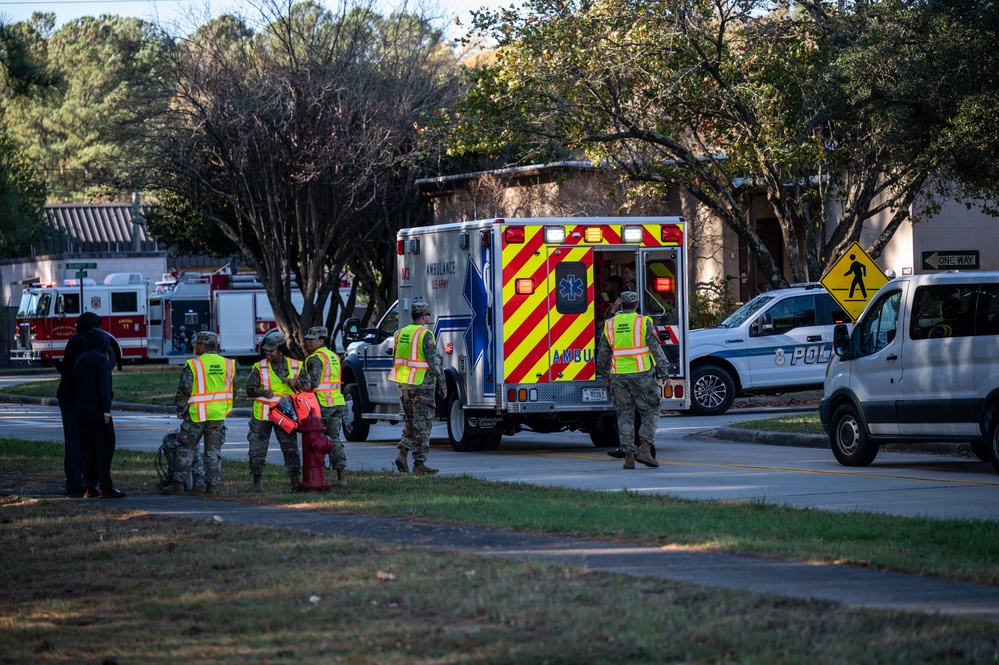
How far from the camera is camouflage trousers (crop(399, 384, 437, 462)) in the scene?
14.5 metres

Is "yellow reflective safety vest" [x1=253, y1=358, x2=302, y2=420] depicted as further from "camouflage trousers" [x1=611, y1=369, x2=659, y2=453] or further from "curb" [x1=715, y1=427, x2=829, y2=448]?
"curb" [x1=715, y1=427, x2=829, y2=448]

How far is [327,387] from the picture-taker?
13.3 meters

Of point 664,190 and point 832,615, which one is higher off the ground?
point 664,190

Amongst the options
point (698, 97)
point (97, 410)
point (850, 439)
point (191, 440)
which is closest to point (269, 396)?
point (191, 440)

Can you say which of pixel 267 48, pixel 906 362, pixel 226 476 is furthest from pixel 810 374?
pixel 267 48

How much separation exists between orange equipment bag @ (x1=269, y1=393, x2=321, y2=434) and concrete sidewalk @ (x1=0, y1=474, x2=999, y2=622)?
113 cm

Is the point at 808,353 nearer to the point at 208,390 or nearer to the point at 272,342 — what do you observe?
the point at 272,342

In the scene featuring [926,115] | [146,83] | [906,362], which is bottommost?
[906,362]

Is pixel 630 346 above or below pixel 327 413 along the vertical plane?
above

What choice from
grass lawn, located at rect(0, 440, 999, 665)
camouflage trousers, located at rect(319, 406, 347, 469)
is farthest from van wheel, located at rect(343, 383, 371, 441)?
grass lawn, located at rect(0, 440, 999, 665)

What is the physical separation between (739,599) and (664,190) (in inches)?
829

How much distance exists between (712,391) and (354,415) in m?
6.46

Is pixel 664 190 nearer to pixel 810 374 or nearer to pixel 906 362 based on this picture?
pixel 810 374

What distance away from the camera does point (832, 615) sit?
6590mm
